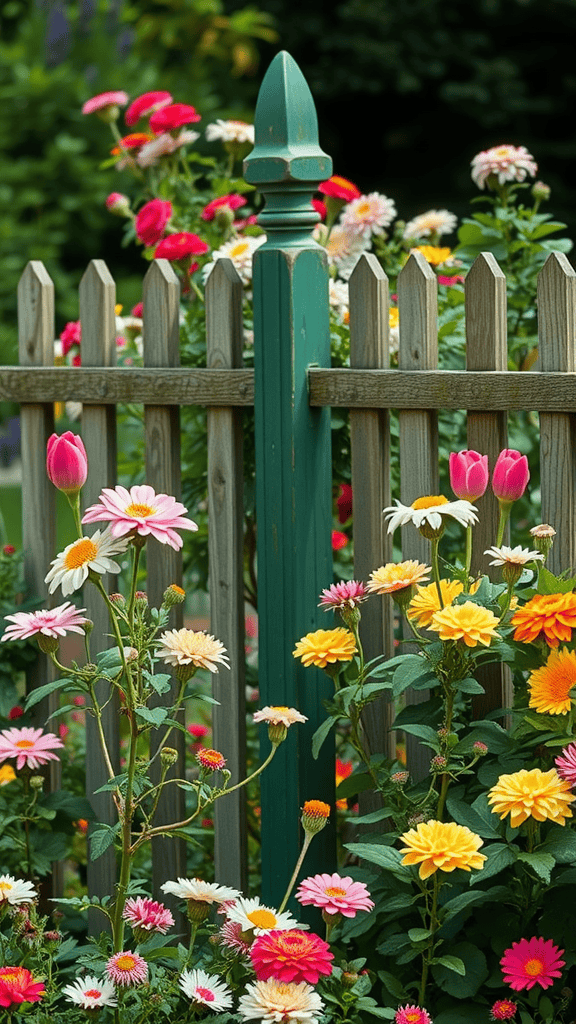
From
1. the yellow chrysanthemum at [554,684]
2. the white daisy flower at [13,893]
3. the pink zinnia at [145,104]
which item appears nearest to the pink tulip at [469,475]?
the yellow chrysanthemum at [554,684]

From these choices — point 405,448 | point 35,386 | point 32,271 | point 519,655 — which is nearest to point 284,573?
point 405,448

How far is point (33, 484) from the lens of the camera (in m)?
2.69

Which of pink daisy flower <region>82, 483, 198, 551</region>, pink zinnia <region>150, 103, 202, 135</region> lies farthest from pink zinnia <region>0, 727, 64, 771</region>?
pink zinnia <region>150, 103, 202, 135</region>

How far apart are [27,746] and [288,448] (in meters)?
0.68

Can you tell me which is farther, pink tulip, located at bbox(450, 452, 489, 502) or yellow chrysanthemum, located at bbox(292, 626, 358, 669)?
yellow chrysanthemum, located at bbox(292, 626, 358, 669)

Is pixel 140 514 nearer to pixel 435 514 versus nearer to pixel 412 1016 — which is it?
pixel 435 514

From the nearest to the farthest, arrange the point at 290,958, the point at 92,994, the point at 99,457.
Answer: the point at 290,958
the point at 92,994
the point at 99,457

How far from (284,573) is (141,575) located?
0.71 meters

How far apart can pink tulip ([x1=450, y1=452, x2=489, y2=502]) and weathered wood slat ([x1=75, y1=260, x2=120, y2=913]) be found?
84 cm

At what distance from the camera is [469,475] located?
197cm

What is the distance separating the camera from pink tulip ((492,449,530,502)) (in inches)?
77.1

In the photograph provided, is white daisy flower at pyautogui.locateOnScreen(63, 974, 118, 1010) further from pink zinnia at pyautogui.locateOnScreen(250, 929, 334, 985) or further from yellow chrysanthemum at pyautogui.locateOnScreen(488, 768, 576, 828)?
yellow chrysanthemum at pyautogui.locateOnScreen(488, 768, 576, 828)

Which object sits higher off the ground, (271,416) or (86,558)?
(271,416)

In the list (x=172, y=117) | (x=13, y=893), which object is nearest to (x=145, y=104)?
(x=172, y=117)
